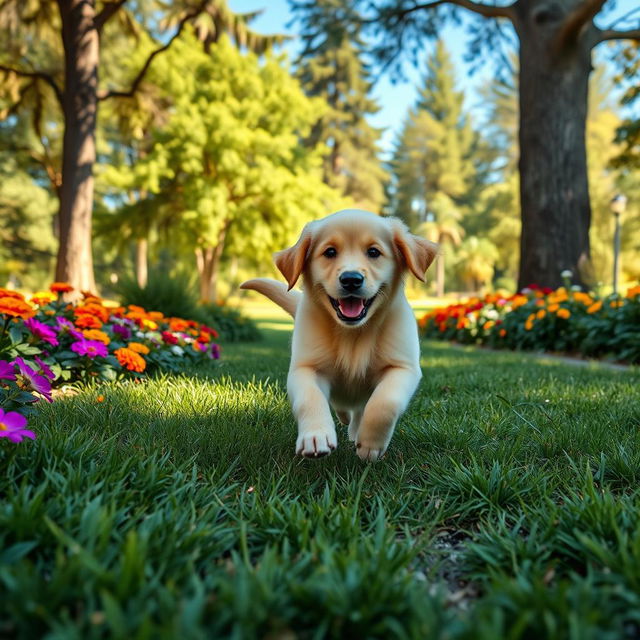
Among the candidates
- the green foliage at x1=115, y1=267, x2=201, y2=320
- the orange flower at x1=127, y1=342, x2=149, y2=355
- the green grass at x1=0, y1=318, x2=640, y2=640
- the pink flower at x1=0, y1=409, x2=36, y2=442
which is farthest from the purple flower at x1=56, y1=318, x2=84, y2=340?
the green foliage at x1=115, y1=267, x2=201, y2=320

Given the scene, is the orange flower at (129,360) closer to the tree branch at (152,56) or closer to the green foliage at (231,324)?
the green foliage at (231,324)

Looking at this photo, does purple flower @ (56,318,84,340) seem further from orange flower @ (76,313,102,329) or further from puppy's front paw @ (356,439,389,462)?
puppy's front paw @ (356,439,389,462)

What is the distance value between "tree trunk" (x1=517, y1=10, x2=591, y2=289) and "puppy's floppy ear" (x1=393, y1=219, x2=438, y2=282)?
684cm

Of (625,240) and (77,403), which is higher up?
(625,240)

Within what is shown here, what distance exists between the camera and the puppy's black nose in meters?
2.24

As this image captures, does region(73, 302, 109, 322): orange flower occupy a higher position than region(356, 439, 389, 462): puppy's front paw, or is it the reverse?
region(73, 302, 109, 322): orange flower

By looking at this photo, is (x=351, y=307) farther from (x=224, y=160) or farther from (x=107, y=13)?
(x=224, y=160)

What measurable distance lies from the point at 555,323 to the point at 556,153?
10.7ft

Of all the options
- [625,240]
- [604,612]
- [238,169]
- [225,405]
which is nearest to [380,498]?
[604,612]

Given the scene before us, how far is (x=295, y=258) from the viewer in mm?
2518

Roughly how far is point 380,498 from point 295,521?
363mm

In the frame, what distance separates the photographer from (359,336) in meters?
2.42

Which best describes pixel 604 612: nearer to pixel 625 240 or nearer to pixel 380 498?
pixel 380 498

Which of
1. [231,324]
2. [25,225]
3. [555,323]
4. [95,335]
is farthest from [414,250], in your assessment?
[25,225]
